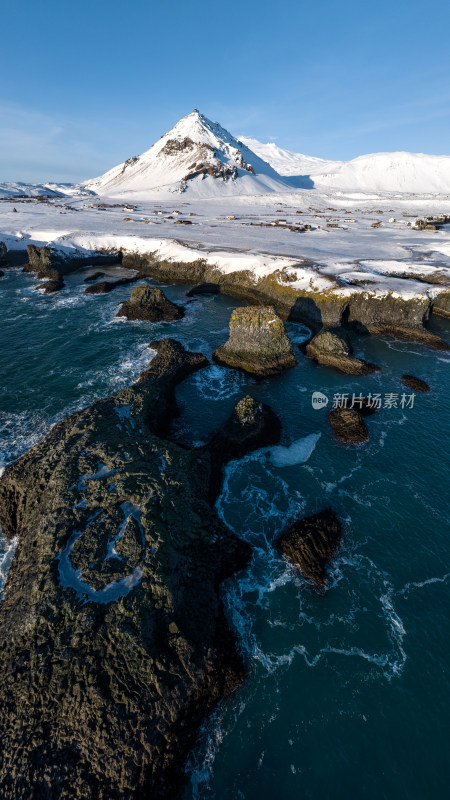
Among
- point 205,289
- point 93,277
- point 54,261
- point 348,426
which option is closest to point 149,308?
point 205,289

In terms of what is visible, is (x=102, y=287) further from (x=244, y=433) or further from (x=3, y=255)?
(x=244, y=433)

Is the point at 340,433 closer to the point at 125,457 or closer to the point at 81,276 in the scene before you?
the point at 125,457

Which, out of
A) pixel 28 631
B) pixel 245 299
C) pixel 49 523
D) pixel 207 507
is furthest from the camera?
pixel 245 299

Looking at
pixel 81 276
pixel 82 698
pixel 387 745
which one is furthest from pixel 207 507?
pixel 81 276

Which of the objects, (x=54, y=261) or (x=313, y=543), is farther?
(x=54, y=261)

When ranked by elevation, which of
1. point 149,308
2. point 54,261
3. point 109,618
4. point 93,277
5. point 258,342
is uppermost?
point 54,261

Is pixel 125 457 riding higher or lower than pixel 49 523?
higher

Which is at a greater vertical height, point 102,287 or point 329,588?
point 102,287

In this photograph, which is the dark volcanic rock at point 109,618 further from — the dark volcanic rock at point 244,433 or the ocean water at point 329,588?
the dark volcanic rock at point 244,433
